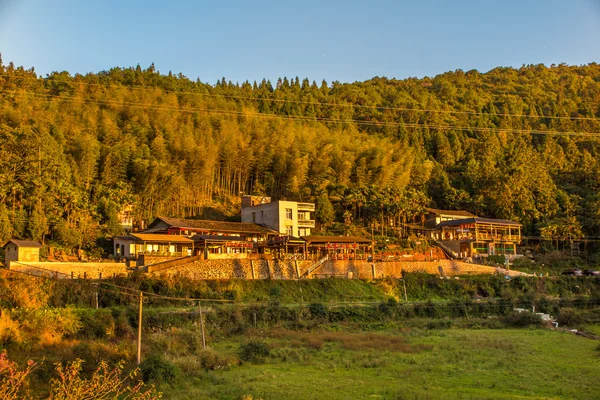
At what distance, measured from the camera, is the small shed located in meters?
28.0

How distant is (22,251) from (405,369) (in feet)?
→ 67.6

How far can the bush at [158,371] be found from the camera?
1575 cm

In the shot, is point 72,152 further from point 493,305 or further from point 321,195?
point 493,305

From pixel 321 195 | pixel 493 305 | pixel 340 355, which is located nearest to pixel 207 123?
pixel 321 195

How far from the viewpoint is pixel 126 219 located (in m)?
39.6

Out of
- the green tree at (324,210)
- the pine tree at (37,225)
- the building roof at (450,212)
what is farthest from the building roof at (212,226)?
the building roof at (450,212)

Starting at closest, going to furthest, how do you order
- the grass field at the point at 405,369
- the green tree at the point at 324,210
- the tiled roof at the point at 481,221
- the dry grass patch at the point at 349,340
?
the grass field at the point at 405,369 → the dry grass patch at the point at 349,340 → the tiled roof at the point at 481,221 → the green tree at the point at 324,210

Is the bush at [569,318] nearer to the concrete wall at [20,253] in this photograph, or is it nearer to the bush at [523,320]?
the bush at [523,320]

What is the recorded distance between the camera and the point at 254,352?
64.1 feet

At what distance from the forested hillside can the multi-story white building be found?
292 cm

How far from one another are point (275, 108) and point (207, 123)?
16.9 m

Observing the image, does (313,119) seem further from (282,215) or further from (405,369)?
(405,369)

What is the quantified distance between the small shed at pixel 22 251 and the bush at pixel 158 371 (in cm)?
1503

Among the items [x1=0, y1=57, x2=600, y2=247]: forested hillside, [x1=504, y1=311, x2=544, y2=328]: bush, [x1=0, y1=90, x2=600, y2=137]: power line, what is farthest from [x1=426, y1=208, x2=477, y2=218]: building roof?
[x1=504, y1=311, x2=544, y2=328]: bush
